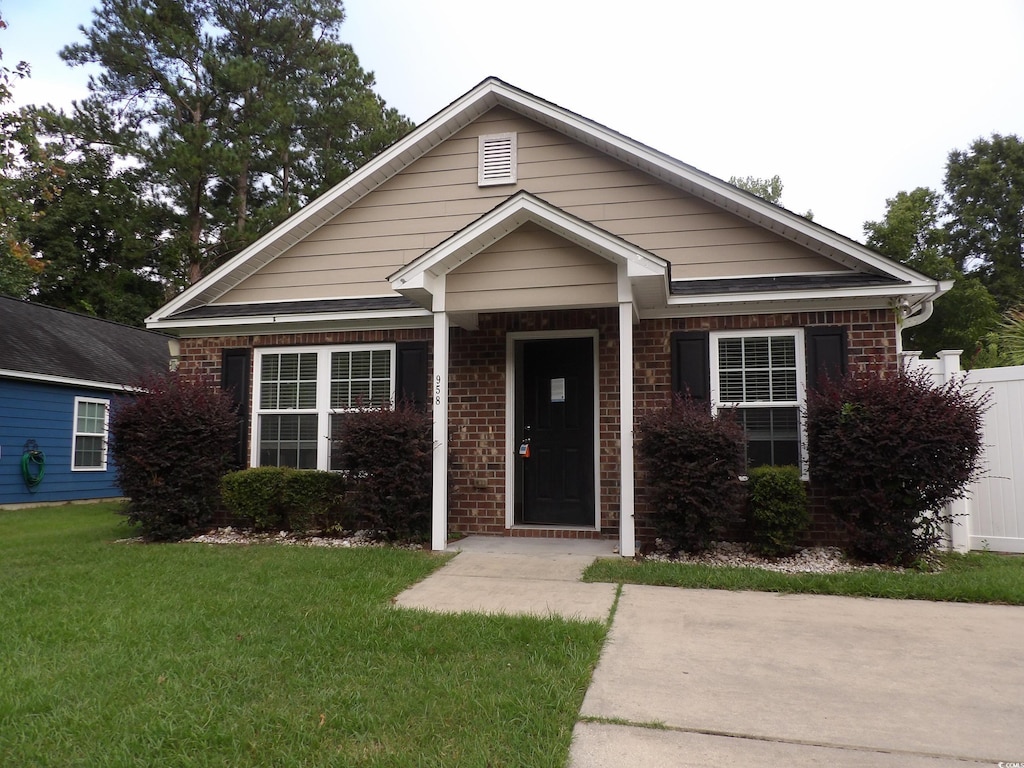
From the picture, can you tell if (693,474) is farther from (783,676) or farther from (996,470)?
(996,470)

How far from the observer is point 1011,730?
2.88m

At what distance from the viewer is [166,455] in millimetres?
7512

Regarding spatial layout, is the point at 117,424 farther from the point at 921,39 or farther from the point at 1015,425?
the point at 921,39

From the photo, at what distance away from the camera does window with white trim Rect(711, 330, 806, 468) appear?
696cm

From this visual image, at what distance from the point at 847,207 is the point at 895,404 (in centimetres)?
3568

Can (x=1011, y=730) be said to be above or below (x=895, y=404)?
below

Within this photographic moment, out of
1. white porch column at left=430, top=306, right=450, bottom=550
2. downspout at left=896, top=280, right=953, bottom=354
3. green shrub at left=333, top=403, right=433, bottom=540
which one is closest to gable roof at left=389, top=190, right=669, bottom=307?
white porch column at left=430, top=306, right=450, bottom=550

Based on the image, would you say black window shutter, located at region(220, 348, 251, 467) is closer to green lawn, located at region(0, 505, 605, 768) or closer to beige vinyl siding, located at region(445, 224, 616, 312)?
green lawn, located at region(0, 505, 605, 768)

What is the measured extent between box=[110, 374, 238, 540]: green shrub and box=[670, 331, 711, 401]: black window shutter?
5.26 m

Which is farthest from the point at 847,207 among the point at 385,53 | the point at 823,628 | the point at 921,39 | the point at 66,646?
the point at 66,646

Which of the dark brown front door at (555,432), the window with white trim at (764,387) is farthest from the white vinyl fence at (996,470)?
the dark brown front door at (555,432)

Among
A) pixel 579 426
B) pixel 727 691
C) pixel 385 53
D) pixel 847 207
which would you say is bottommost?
pixel 727 691

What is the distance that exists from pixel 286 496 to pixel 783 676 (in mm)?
5538

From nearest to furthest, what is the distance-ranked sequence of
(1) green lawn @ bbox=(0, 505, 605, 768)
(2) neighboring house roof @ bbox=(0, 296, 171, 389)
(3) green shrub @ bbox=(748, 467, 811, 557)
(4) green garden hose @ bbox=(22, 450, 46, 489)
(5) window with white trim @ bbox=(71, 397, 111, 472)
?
1. (1) green lawn @ bbox=(0, 505, 605, 768)
2. (3) green shrub @ bbox=(748, 467, 811, 557)
3. (4) green garden hose @ bbox=(22, 450, 46, 489)
4. (2) neighboring house roof @ bbox=(0, 296, 171, 389)
5. (5) window with white trim @ bbox=(71, 397, 111, 472)
